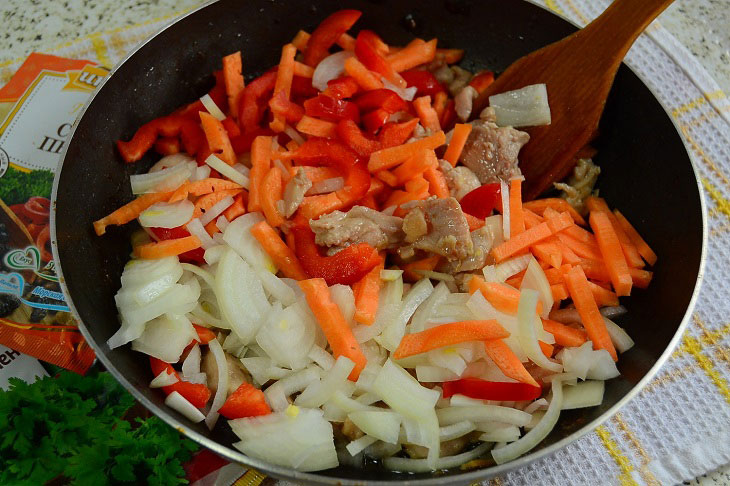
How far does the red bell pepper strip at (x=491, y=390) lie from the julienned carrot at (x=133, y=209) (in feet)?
3.64

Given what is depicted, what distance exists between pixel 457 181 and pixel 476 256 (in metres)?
0.34

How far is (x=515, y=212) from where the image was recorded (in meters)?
1.96

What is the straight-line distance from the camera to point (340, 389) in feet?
5.41

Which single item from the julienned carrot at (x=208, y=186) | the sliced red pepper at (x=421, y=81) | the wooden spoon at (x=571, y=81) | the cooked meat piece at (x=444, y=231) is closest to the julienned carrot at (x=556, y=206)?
the wooden spoon at (x=571, y=81)

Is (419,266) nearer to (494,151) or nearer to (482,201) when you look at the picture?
(482,201)

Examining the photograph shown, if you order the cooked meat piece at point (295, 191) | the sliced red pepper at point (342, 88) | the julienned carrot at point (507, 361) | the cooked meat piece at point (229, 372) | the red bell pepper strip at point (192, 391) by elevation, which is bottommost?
the cooked meat piece at point (229, 372)

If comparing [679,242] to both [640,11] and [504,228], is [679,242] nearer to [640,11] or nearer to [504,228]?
[504,228]

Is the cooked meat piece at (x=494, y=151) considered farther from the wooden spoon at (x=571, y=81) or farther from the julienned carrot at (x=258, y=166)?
the julienned carrot at (x=258, y=166)

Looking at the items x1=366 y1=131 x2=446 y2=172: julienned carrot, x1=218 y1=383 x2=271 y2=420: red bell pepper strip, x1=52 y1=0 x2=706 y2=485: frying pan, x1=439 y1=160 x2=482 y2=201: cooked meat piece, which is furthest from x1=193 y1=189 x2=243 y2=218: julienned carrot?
x1=439 y1=160 x2=482 y2=201: cooked meat piece

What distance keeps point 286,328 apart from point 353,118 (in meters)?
0.85

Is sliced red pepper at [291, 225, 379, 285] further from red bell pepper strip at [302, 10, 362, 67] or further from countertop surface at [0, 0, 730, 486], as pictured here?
countertop surface at [0, 0, 730, 486]

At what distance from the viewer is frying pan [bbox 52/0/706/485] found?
1.61 meters

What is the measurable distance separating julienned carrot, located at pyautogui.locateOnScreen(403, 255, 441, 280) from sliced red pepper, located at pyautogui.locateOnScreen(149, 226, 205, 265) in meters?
0.66

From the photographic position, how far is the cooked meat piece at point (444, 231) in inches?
71.4
